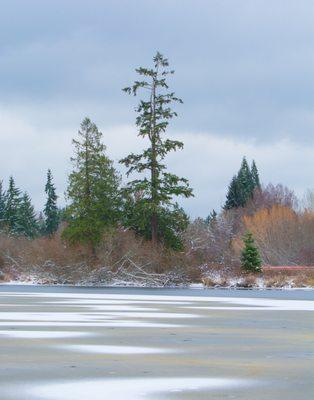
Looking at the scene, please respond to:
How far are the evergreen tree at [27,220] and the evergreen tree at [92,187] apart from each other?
129 feet

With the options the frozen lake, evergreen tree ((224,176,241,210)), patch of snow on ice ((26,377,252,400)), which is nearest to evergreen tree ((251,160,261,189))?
evergreen tree ((224,176,241,210))

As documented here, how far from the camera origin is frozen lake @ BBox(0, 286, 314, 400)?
10.6m

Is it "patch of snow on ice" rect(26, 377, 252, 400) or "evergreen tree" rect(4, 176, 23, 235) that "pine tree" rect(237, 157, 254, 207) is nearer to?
"evergreen tree" rect(4, 176, 23, 235)

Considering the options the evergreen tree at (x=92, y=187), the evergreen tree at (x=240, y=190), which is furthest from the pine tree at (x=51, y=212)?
the evergreen tree at (x=92, y=187)

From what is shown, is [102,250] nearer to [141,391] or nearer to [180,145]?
[180,145]

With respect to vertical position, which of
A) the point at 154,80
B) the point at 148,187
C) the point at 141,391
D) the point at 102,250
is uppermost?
the point at 154,80

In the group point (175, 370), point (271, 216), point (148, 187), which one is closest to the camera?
point (175, 370)

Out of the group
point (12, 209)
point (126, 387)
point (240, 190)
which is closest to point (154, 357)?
point (126, 387)

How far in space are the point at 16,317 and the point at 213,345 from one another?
7.88 metres

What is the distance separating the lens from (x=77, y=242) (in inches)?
2682

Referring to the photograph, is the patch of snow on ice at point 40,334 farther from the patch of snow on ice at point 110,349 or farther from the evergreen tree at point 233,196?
the evergreen tree at point 233,196

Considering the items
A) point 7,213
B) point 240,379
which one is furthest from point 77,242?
point 240,379

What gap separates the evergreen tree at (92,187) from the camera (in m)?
69.5

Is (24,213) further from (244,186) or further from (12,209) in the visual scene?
(244,186)
